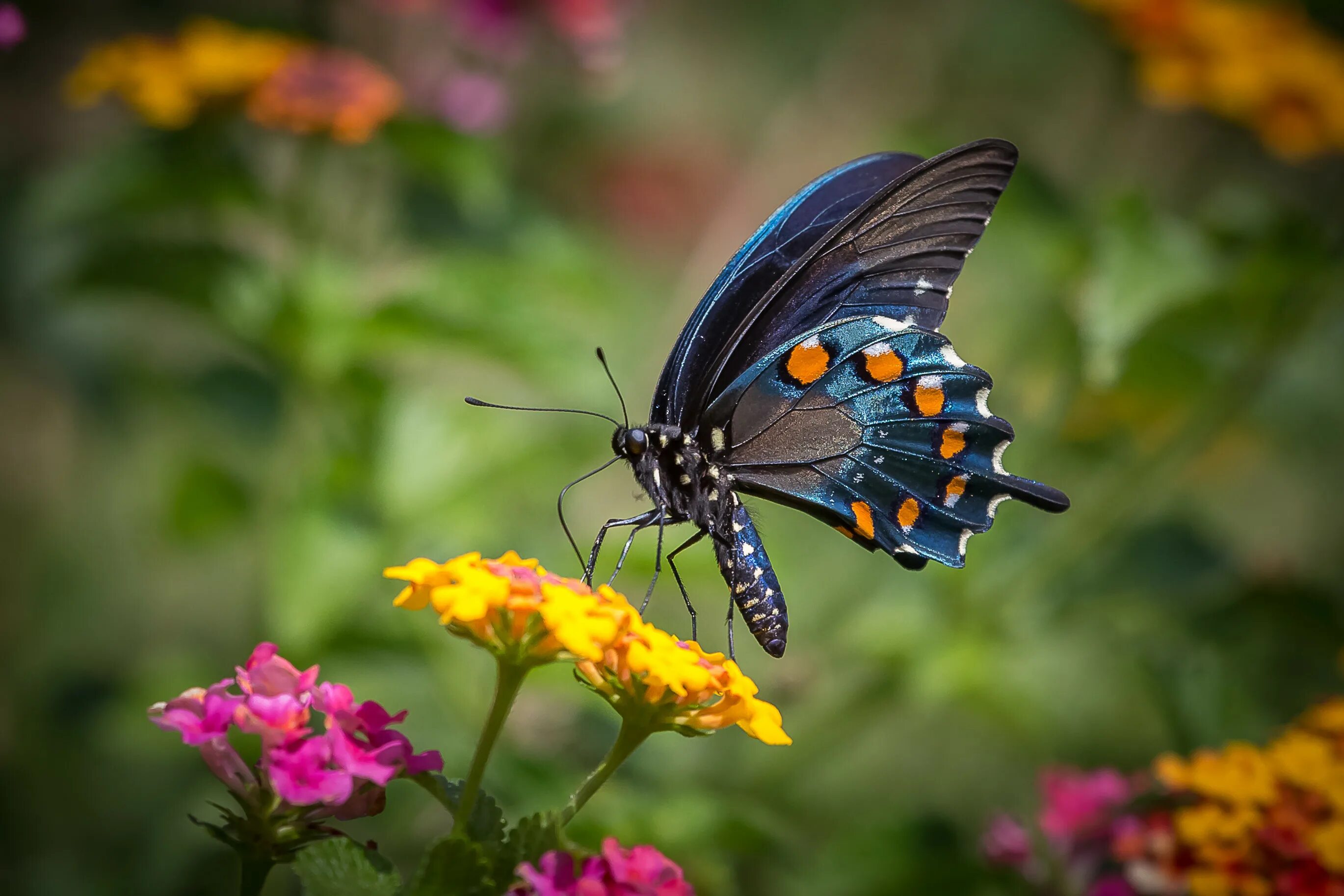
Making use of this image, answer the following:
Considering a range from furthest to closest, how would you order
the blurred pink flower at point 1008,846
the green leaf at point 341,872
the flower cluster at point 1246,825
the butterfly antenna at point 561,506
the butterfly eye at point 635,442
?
the blurred pink flower at point 1008,846, the butterfly eye at point 635,442, the butterfly antenna at point 561,506, the flower cluster at point 1246,825, the green leaf at point 341,872

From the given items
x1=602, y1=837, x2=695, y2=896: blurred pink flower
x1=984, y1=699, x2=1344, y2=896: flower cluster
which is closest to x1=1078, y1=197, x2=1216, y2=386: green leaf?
x1=984, y1=699, x2=1344, y2=896: flower cluster

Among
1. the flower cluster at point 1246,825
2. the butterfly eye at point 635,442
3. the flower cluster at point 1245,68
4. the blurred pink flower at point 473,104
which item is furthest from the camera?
the blurred pink flower at point 473,104

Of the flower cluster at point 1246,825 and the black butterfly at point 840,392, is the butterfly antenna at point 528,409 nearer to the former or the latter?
the black butterfly at point 840,392

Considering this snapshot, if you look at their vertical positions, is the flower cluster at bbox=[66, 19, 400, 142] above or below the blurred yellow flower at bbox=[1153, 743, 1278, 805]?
above

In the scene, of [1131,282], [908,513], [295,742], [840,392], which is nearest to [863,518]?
[908,513]

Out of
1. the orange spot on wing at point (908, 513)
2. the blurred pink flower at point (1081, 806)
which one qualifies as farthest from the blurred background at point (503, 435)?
the orange spot on wing at point (908, 513)

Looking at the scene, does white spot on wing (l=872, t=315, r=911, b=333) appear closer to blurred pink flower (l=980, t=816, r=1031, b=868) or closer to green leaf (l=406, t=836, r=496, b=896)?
blurred pink flower (l=980, t=816, r=1031, b=868)
